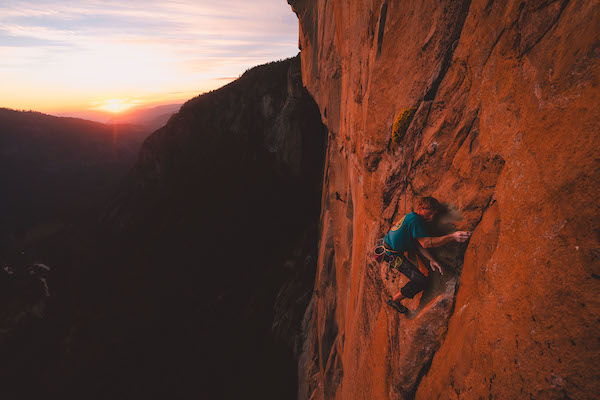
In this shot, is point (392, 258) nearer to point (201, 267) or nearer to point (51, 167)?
point (201, 267)

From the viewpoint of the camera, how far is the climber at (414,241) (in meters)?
4.27

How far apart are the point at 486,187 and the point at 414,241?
57.4 inches

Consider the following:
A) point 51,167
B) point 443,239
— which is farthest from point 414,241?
point 51,167

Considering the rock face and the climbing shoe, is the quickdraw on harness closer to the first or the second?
the rock face

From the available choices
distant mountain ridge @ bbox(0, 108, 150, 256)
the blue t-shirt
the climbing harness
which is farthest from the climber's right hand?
distant mountain ridge @ bbox(0, 108, 150, 256)

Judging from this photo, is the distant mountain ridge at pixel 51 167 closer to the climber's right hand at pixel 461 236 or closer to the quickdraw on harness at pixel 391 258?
the quickdraw on harness at pixel 391 258

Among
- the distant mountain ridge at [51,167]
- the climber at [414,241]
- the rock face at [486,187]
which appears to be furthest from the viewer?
the distant mountain ridge at [51,167]

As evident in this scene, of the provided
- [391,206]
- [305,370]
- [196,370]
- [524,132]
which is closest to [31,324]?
[196,370]

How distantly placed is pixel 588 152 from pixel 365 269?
5.42m

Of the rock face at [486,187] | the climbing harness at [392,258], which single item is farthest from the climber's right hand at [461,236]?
the climbing harness at [392,258]

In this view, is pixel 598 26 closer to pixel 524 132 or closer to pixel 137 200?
pixel 524 132

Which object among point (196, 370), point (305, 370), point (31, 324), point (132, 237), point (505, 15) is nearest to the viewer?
point (505, 15)

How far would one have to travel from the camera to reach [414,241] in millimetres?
4609

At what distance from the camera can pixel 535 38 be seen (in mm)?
2971
